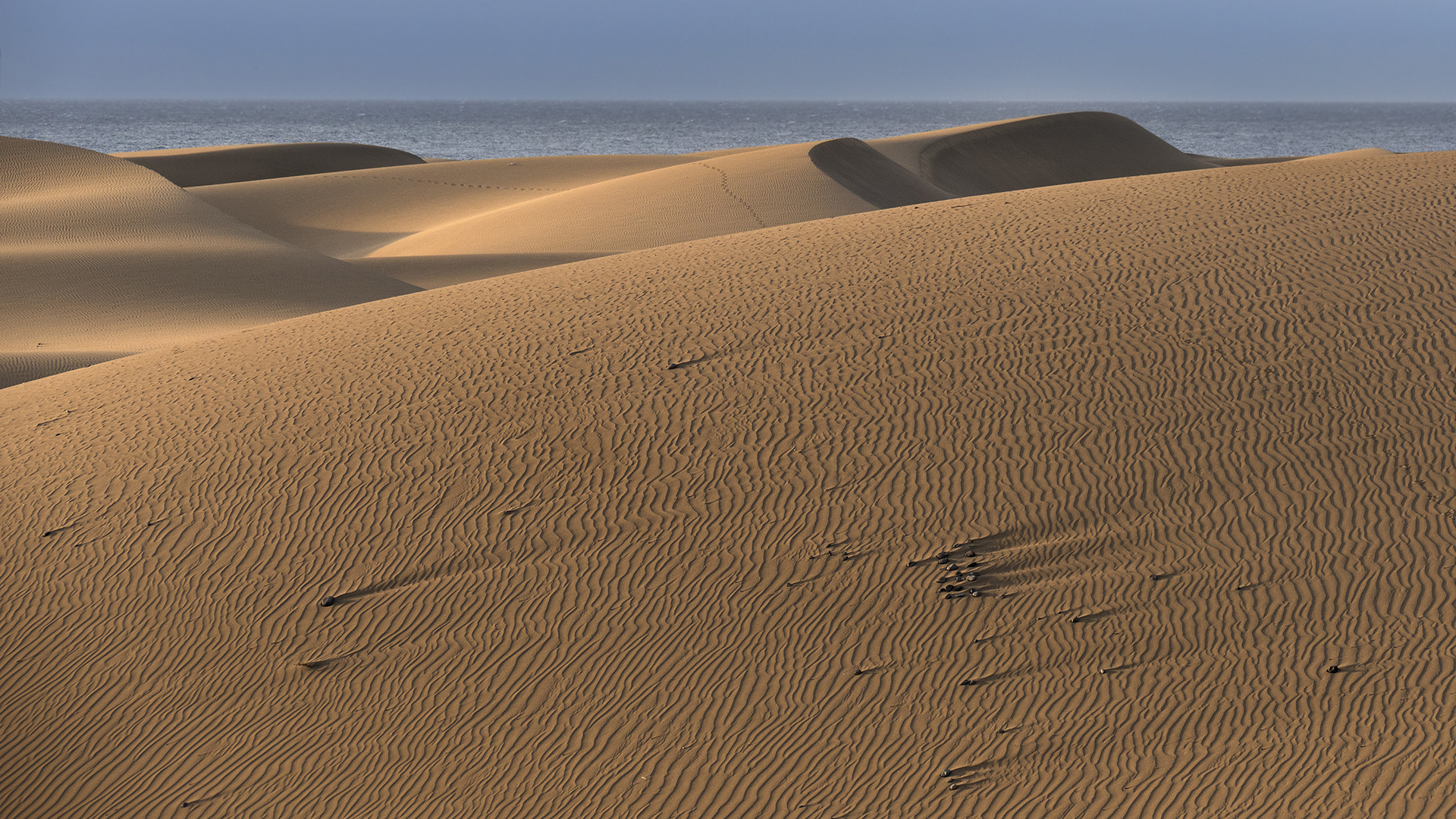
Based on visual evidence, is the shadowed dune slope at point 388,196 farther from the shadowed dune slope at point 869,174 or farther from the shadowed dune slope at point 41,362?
the shadowed dune slope at point 41,362

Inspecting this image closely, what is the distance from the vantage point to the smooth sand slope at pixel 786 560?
438 cm

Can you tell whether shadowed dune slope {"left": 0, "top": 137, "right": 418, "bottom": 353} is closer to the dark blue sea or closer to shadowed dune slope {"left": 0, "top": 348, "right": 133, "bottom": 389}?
shadowed dune slope {"left": 0, "top": 348, "right": 133, "bottom": 389}

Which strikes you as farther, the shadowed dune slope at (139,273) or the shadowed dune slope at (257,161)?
the shadowed dune slope at (257,161)

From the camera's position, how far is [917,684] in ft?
15.2

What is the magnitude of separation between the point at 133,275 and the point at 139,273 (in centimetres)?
11

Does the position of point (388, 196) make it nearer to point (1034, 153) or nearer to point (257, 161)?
point (257, 161)

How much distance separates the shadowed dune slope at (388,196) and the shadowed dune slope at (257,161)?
4578 mm

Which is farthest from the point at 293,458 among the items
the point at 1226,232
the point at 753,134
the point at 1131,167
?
the point at 753,134

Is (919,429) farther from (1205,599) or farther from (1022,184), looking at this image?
(1022,184)

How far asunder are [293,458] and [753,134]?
95.4m

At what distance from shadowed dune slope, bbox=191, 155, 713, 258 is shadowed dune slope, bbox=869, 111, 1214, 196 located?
26.5ft

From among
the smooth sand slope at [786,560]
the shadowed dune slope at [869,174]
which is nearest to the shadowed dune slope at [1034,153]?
the shadowed dune slope at [869,174]

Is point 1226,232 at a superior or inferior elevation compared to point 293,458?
superior

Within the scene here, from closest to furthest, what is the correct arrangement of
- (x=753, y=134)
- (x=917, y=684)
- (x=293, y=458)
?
(x=917, y=684)
(x=293, y=458)
(x=753, y=134)
